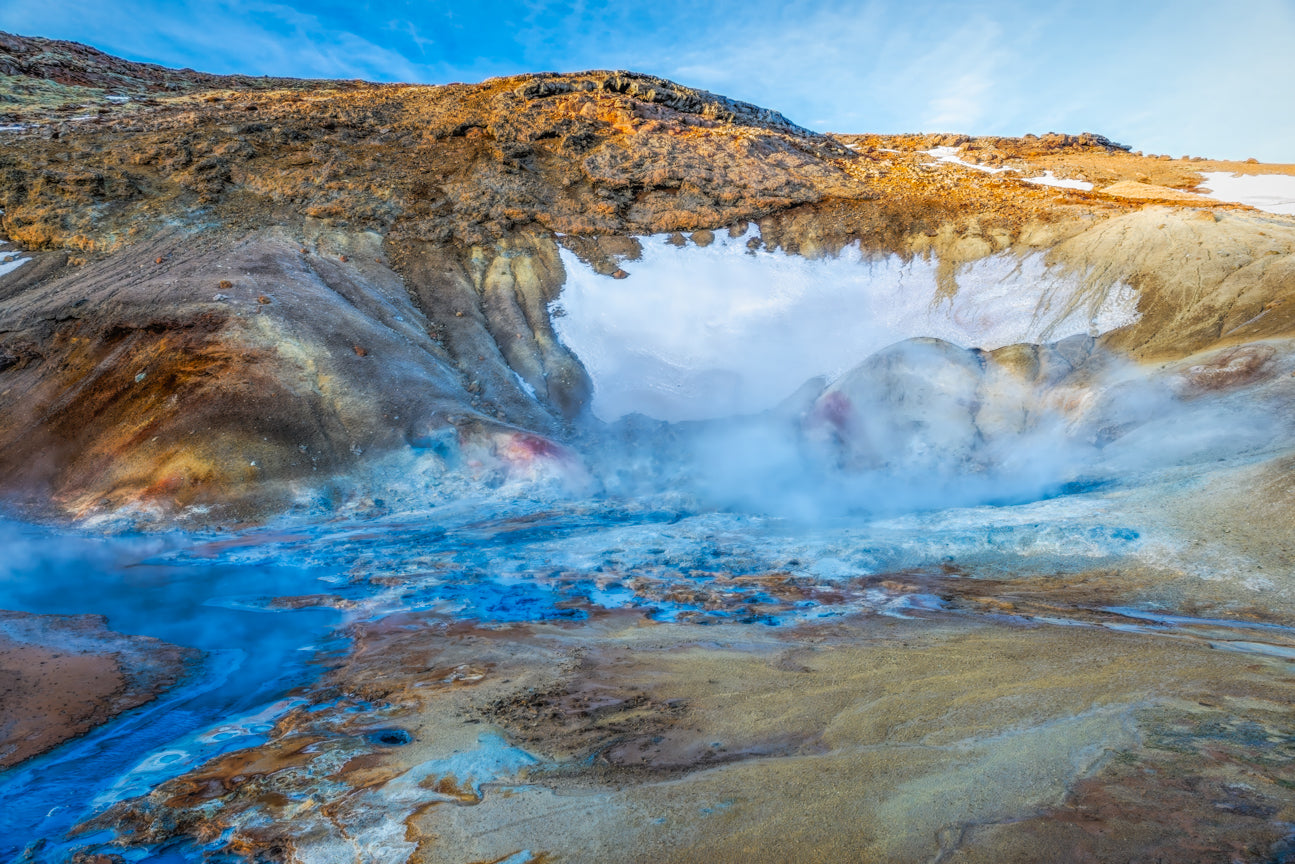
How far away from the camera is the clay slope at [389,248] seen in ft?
44.3

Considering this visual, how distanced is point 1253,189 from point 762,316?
2395 centimetres

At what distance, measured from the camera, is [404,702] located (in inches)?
209

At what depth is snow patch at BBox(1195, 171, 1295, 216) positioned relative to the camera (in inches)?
1035

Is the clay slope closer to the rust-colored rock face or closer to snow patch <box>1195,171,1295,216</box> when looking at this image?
the rust-colored rock face

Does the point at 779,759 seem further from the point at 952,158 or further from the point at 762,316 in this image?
the point at 952,158

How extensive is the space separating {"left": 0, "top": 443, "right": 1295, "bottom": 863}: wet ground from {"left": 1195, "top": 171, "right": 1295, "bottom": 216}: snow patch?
2409cm

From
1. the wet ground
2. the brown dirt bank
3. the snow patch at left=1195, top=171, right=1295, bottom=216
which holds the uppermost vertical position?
the snow patch at left=1195, top=171, right=1295, bottom=216

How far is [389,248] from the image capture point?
65.6 ft

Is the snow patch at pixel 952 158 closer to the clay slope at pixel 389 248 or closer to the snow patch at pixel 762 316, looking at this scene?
the clay slope at pixel 389 248

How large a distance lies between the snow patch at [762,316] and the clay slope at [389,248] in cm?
60

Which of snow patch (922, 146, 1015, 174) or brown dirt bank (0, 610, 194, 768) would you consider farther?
snow patch (922, 146, 1015, 174)

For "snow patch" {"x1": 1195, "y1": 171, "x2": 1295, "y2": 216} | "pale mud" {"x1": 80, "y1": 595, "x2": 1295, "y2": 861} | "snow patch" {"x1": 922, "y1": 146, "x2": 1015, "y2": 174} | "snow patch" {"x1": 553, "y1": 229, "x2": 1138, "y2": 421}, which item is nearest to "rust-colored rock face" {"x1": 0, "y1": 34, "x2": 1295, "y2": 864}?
"pale mud" {"x1": 80, "y1": 595, "x2": 1295, "y2": 861}

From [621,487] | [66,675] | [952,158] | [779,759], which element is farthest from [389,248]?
[952,158]

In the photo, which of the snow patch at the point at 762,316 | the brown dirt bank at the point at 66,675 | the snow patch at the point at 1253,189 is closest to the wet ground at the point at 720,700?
the brown dirt bank at the point at 66,675
